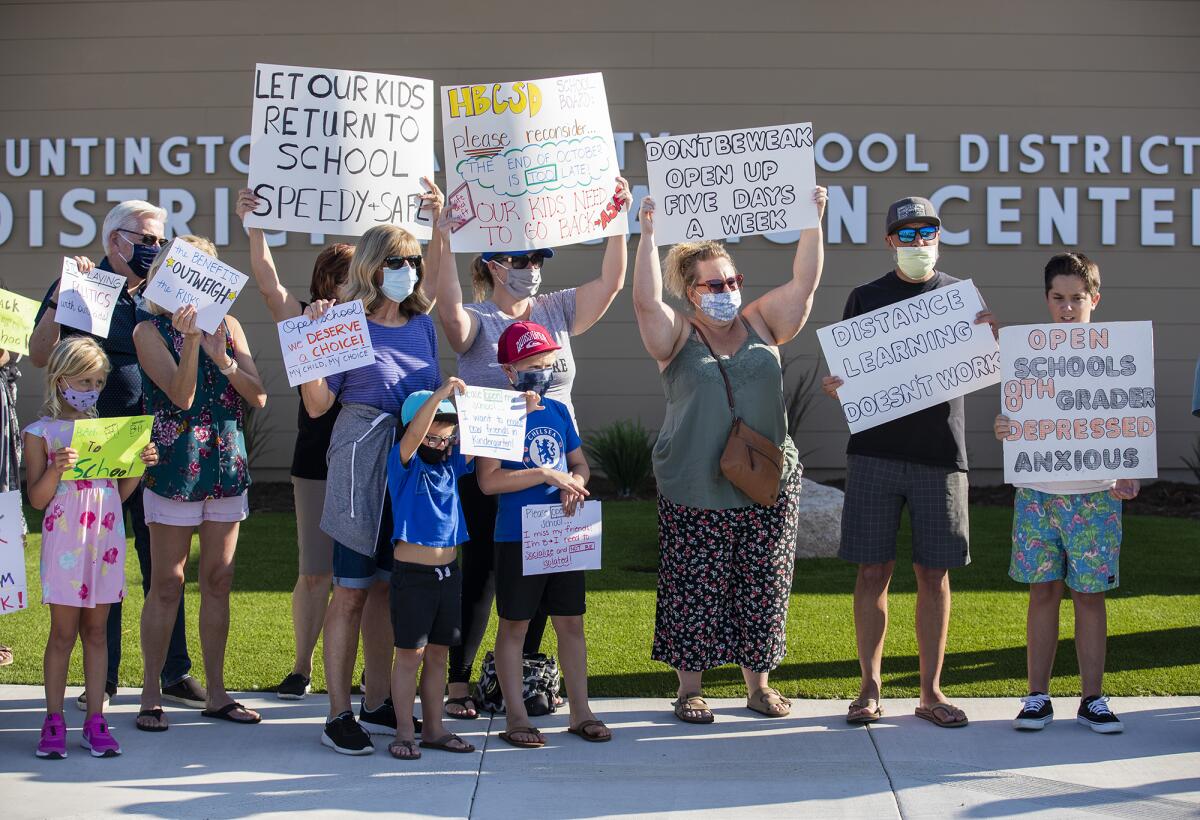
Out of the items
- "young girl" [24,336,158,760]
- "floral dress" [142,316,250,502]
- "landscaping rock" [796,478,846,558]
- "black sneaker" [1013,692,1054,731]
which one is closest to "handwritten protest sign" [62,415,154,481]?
"young girl" [24,336,158,760]

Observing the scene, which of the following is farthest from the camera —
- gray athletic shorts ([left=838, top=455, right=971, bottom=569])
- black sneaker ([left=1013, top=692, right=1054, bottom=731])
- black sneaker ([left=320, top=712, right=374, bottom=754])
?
gray athletic shorts ([left=838, top=455, right=971, bottom=569])

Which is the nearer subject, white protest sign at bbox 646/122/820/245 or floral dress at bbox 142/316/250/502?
floral dress at bbox 142/316/250/502

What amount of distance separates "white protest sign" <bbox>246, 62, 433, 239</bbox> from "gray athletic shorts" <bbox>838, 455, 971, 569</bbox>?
2184 millimetres

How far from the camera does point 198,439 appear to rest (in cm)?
518

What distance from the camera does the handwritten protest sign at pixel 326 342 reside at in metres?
4.84

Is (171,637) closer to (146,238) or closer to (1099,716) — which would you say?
(146,238)

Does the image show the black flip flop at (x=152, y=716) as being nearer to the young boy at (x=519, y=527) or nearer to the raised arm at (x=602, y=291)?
the young boy at (x=519, y=527)

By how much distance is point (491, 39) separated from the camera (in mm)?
11578

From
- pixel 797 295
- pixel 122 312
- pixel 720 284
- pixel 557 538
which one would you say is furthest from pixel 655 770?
pixel 122 312

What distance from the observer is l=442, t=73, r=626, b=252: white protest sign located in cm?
546

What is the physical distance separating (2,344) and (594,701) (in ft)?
9.55

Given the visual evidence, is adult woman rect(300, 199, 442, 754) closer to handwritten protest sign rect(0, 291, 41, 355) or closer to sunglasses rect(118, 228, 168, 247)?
sunglasses rect(118, 228, 168, 247)

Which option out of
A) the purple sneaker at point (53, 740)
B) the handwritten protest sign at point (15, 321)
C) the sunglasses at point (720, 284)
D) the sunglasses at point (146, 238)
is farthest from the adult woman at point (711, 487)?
the handwritten protest sign at point (15, 321)

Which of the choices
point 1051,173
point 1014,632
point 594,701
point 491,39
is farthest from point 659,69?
point 594,701
